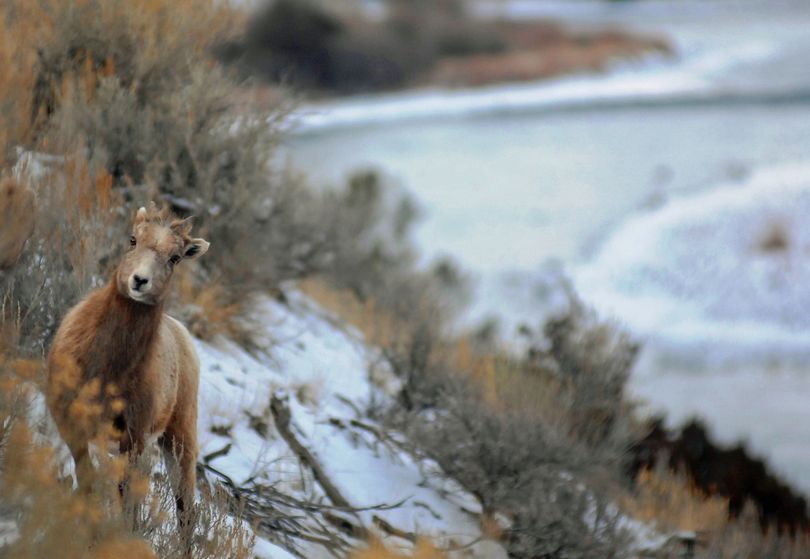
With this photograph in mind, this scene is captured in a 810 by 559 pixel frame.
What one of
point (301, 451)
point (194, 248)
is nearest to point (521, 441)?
point (301, 451)

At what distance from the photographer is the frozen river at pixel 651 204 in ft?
33.7

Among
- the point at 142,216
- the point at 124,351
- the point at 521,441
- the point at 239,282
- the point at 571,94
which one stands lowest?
the point at 571,94

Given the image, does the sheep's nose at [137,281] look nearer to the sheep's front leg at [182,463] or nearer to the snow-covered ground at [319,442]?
the sheep's front leg at [182,463]

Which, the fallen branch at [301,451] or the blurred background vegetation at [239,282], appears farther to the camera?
the fallen branch at [301,451]

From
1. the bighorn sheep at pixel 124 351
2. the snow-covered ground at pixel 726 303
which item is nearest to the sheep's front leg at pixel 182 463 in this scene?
the bighorn sheep at pixel 124 351

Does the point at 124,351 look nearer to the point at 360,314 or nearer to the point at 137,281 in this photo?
the point at 137,281

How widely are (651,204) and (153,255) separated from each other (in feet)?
44.2

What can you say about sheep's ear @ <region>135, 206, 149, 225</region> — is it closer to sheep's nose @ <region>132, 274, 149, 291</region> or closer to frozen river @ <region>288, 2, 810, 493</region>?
sheep's nose @ <region>132, 274, 149, 291</region>

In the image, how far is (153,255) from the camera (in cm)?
297

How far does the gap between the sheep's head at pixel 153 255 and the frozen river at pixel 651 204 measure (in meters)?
3.28

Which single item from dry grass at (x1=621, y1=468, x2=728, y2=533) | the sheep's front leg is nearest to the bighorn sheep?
the sheep's front leg

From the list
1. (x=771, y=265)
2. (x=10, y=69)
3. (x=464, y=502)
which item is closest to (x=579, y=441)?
(x=464, y=502)

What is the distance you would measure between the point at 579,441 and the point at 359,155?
42.3ft

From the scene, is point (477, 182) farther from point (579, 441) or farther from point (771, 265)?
point (579, 441)
